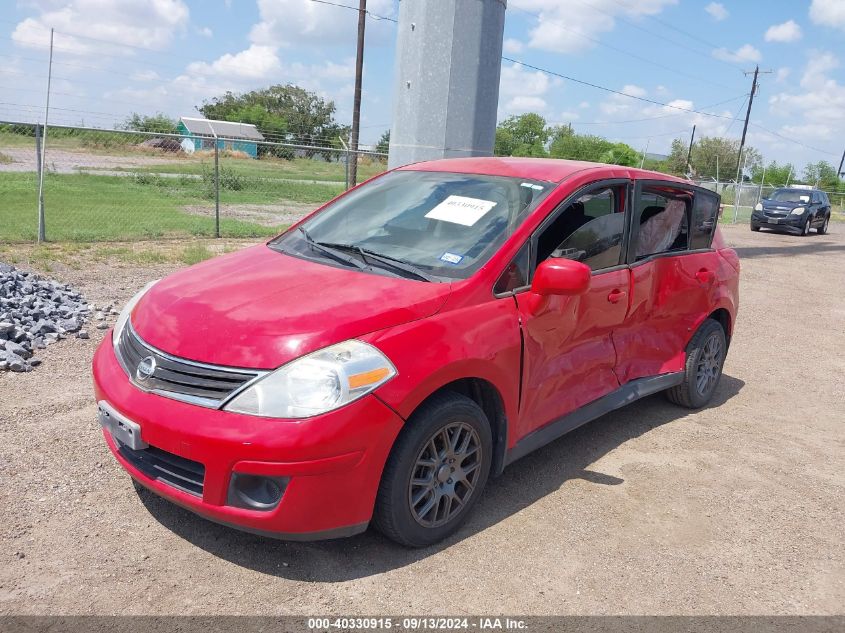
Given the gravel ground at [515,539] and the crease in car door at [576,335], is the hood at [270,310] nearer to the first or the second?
the crease in car door at [576,335]

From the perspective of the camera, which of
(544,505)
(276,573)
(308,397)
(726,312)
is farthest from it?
(726,312)

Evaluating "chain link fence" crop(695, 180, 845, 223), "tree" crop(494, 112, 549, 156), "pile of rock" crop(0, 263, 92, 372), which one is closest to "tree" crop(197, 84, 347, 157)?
"tree" crop(494, 112, 549, 156)

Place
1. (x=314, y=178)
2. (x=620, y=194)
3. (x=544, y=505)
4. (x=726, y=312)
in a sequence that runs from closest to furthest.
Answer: (x=544, y=505) → (x=620, y=194) → (x=726, y=312) → (x=314, y=178)

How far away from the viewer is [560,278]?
341 cm

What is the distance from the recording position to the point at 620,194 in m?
4.33

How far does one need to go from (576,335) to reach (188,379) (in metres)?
2.08

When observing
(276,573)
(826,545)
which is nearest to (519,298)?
(276,573)

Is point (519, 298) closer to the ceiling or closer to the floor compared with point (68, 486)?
closer to the ceiling

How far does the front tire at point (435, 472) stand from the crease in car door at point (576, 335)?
0.43m

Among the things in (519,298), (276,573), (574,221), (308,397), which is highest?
(574,221)

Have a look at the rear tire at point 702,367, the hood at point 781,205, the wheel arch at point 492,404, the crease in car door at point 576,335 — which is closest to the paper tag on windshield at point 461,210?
the crease in car door at point 576,335

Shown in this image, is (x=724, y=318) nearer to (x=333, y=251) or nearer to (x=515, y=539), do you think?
(x=515, y=539)

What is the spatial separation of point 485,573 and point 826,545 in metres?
1.84

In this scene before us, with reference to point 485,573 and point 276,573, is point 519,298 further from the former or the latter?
point 276,573
